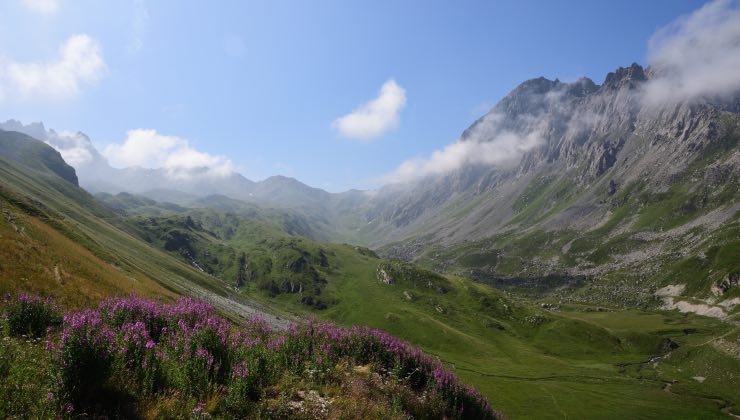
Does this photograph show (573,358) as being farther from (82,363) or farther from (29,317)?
(82,363)

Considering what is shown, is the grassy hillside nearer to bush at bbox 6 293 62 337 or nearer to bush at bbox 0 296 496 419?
bush at bbox 0 296 496 419

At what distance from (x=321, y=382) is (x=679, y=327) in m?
219

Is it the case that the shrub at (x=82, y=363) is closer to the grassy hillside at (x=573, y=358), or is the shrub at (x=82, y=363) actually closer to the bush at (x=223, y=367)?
the bush at (x=223, y=367)

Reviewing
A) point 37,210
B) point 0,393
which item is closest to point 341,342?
point 0,393

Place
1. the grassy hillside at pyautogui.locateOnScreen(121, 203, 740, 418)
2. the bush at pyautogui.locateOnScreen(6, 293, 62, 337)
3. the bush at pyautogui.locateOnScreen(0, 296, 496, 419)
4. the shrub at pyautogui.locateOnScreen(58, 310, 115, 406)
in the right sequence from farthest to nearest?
the grassy hillside at pyautogui.locateOnScreen(121, 203, 740, 418) < the bush at pyautogui.locateOnScreen(6, 293, 62, 337) < the bush at pyautogui.locateOnScreen(0, 296, 496, 419) < the shrub at pyautogui.locateOnScreen(58, 310, 115, 406)

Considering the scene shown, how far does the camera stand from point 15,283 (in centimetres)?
→ 2803

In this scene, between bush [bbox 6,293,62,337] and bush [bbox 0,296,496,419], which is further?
bush [bbox 6,293,62,337]

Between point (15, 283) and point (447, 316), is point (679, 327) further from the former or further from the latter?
point (15, 283)

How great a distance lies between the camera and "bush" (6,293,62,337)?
14.8 metres

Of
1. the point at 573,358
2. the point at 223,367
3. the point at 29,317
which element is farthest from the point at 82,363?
the point at 573,358

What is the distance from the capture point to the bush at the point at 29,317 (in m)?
14.8

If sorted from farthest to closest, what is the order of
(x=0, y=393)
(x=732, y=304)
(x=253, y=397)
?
(x=732, y=304)
(x=253, y=397)
(x=0, y=393)

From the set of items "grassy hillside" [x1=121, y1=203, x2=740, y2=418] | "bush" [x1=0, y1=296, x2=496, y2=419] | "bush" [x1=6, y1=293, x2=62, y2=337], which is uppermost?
"bush" [x1=0, y1=296, x2=496, y2=419]

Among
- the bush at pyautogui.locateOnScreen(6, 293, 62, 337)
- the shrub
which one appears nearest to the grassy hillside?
the bush at pyautogui.locateOnScreen(6, 293, 62, 337)
